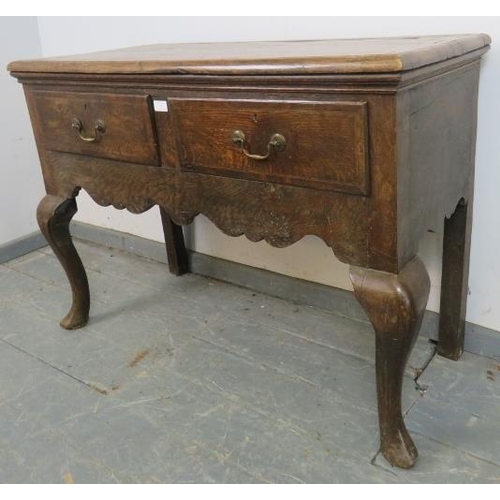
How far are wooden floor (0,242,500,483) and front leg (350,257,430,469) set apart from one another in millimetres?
66

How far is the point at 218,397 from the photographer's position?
136 centimetres

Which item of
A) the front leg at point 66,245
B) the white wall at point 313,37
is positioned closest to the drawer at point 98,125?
the front leg at point 66,245

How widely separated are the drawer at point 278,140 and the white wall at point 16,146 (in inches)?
49.3

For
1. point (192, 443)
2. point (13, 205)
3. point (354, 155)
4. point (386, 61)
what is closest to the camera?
point (386, 61)

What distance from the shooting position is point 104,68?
1.19 meters

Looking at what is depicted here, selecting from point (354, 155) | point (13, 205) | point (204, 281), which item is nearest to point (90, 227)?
point (13, 205)

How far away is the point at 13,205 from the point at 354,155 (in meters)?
1.69

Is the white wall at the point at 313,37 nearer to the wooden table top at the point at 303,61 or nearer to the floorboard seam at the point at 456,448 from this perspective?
the wooden table top at the point at 303,61

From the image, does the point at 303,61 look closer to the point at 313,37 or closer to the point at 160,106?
the point at 160,106

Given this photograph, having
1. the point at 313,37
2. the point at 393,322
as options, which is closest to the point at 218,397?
the point at 393,322

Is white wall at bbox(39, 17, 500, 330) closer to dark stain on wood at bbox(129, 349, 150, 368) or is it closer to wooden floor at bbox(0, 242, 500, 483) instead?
wooden floor at bbox(0, 242, 500, 483)

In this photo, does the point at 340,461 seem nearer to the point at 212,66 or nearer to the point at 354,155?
the point at 354,155

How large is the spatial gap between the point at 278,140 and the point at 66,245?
843 mm

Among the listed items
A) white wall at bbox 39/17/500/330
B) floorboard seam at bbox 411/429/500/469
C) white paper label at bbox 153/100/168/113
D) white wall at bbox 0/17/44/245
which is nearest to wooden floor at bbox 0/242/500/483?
floorboard seam at bbox 411/429/500/469
